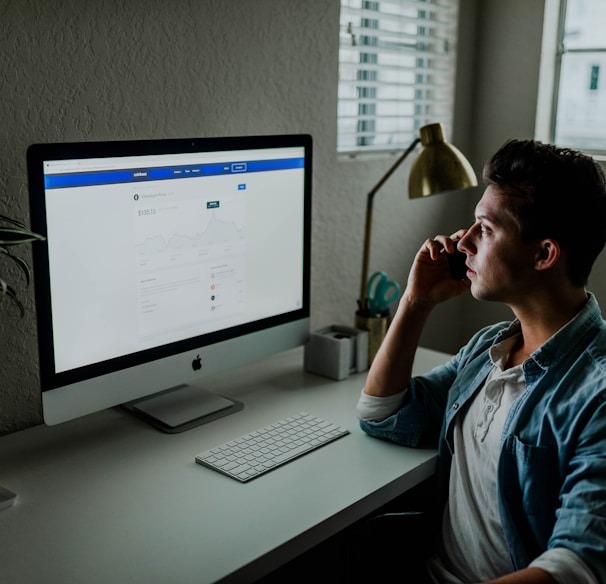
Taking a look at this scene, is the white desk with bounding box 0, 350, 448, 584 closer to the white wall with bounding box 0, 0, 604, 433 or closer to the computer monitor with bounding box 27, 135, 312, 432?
the computer monitor with bounding box 27, 135, 312, 432

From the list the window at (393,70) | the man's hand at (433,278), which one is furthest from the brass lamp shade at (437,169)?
the window at (393,70)

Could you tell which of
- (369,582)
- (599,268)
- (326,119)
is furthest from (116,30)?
(599,268)

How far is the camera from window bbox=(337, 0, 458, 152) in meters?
2.22

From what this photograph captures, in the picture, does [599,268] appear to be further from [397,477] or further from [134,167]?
[134,167]

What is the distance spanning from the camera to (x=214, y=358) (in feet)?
5.53

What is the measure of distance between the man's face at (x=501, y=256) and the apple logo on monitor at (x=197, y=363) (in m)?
0.57

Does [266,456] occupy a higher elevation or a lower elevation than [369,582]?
higher

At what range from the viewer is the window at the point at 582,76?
244 centimetres

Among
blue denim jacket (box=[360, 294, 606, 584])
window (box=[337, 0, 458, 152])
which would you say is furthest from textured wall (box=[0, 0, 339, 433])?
blue denim jacket (box=[360, 294, 606, 584])

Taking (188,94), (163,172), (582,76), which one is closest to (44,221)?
(163,172)

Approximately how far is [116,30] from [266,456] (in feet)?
2.94

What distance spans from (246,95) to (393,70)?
0.62 m

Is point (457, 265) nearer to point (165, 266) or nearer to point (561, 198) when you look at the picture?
point (561, 198)

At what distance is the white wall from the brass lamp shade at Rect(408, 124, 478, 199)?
0.38 metres
